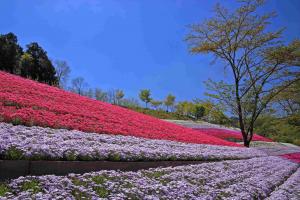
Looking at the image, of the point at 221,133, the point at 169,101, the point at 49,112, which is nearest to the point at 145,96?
the point at 169,101

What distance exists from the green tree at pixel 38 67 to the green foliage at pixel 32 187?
35.8 meters

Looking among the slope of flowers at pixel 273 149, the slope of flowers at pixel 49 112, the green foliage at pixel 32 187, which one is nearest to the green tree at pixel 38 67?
the slope of flowers at pixel 273 149

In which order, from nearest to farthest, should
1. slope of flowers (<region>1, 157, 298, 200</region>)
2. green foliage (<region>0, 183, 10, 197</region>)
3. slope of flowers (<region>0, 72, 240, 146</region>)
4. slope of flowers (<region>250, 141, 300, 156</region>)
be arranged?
green foliage (<region>0, 183, 10, 197</region>) → slope of flowers (<region>1, 157, 298, 200</region>) → slope of flowers (<region>0, 72, 240, 146</region>) → slope of flowers (<region>250, 141, 300, 156</region>)

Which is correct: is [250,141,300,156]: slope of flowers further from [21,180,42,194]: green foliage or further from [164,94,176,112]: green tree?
[164,94,176,112]: green tree

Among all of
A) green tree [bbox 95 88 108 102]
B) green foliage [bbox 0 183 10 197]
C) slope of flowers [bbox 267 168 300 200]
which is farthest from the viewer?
green tree [bbox 95 88 108 102]

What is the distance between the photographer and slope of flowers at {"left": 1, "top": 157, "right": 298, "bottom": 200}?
6.12 meters

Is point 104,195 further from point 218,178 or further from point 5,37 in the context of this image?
point 5,37

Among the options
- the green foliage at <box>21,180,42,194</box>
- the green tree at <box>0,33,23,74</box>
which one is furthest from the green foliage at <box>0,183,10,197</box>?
the green tree at <box>0,33,23,74</box>

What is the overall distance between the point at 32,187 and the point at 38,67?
39205 millimetres

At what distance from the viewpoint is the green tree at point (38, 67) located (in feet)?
137

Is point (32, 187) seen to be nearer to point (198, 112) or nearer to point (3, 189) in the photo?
point (3, 189)

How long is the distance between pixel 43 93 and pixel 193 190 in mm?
11435

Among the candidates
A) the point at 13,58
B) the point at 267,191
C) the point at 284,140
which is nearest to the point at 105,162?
the point at 267,191

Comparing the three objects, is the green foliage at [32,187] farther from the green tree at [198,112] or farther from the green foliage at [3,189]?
the green tree at [198,112]
